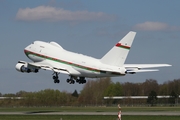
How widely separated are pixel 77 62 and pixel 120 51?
10.3 meters

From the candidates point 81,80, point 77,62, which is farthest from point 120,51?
point 81,80

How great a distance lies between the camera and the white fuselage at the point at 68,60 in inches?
3657

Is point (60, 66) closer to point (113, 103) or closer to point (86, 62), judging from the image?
point (86, 62)

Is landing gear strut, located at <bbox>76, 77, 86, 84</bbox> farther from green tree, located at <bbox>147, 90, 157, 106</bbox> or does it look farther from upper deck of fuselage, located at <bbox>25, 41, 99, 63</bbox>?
green tree, located at <bbox>147, 90, 157, 106</bbox>

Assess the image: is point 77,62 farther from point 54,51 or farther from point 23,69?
point 23,69

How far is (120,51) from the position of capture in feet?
295

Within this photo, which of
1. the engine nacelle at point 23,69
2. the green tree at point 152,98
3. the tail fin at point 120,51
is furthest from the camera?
the green tree at point 152,98

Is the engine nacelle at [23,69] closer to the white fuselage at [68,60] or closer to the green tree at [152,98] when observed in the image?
the white fuselage at [68,60]

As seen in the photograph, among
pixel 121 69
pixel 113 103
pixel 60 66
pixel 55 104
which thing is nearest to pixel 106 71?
pixel 121 69

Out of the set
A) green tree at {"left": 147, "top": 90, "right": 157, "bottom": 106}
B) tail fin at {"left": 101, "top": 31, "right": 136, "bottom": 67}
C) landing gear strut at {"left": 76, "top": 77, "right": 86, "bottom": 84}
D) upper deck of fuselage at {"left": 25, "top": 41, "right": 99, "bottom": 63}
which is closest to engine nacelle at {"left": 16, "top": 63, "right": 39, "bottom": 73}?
upper deck of fuselage at {"left": 25, "top": 41, "right": 99, "bottom": 63}

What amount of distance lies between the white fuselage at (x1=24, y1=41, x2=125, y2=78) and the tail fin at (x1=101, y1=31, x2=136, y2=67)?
978mm

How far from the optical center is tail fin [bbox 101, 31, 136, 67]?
89.2 m

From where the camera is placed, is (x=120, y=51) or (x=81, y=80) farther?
(x=81, y=80)

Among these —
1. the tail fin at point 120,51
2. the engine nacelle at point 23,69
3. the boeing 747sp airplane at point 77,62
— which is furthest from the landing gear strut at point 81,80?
the tail fin at point 120,51
